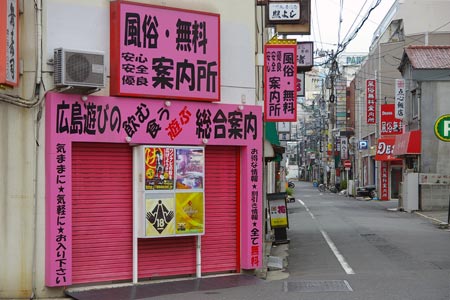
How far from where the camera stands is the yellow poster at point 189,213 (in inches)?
470

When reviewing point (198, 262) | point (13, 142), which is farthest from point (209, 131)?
point (13, 142)

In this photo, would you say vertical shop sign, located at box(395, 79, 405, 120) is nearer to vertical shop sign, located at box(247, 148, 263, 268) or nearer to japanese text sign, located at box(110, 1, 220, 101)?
vertical shop sign, located at box(247, 148, 263, 268)

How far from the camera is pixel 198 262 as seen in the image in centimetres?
1247

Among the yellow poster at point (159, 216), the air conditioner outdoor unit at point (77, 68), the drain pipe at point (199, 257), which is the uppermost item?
the air conditioner outdoor unit at point (77, 68)

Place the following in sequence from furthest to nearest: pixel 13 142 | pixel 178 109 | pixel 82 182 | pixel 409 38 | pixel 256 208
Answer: pixel 409 38
pixel 256 208
pixel 178 109
pixel 82 182
pixel 13 142

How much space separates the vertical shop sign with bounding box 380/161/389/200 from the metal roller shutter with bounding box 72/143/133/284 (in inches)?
1631

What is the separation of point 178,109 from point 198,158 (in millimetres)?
983

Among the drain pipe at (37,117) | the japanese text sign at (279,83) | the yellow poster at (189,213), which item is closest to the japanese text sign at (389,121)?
the japanese text sign at (279,83)

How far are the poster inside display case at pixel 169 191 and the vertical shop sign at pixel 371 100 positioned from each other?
131ft

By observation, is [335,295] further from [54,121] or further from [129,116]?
[54,121]

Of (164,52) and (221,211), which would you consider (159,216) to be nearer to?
(221,211)

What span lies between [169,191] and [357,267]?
5.00 meters

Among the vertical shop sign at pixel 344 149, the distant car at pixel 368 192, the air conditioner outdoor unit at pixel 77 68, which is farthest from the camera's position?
the vertical shop sign at pixel 344 149

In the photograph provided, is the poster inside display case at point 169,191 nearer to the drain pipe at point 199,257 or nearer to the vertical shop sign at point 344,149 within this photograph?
the drain pipe at point 199,257
